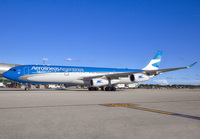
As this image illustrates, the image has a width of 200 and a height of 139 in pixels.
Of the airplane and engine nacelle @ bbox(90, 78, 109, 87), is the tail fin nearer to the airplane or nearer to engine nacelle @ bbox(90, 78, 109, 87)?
the airplane

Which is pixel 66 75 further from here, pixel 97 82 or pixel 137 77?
pixel 137 77

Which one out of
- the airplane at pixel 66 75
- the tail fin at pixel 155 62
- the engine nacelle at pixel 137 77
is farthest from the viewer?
the tail fin at pixel 155 62

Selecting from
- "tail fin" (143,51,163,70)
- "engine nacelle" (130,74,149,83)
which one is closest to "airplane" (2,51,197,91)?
"engine nacelle" (130,74,149,83)

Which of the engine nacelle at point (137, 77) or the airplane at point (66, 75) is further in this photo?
the engine nacelle at point (137, 77)

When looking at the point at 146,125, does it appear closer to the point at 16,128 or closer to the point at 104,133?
the point at 104,133

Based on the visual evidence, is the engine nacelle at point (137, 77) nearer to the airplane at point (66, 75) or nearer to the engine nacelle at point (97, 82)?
the airplane at point (66, 75)

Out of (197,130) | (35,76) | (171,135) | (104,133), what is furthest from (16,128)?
(35,76)

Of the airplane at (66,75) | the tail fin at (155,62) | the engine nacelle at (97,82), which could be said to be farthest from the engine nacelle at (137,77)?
the tail fin at (155,62)

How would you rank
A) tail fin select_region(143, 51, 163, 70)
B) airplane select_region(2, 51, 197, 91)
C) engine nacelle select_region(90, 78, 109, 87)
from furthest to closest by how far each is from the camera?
tail fin select_region(143, 51, 163, 70), engine nacelle select_region(90, 78, 109, 87), airplane select_region(2, 51, 197, 91)

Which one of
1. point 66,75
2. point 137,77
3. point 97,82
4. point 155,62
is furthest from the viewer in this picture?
point 155,62

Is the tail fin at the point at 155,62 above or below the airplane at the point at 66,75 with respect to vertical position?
above

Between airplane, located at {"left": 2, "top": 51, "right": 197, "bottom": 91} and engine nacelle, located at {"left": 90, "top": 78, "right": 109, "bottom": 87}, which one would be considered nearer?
airplane, located at {"left": 2, "top": 51, "right": 197, "bottom": 91}

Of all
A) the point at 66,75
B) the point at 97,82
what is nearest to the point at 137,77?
the point at 97,82

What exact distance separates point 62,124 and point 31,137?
4.36 ft
